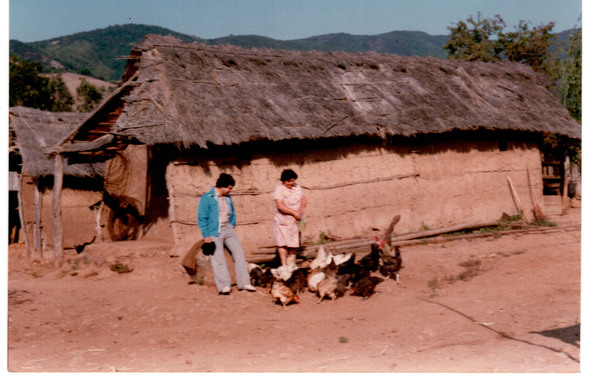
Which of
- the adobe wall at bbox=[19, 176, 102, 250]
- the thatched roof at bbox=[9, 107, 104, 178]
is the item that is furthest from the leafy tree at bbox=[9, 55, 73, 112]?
the adobe wall at bbox=[19, 176, 102, 250]

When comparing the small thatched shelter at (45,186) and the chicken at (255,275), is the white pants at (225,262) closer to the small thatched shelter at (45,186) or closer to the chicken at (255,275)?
the chicken at (255,275)

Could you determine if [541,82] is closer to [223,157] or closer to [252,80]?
[252,80]

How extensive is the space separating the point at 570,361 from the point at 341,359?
6.11 ft

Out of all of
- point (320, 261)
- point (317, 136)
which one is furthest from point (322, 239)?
point (320, 261)

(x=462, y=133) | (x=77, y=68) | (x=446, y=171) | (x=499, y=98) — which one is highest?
(x=77, y=68)

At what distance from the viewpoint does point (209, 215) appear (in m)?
7.54

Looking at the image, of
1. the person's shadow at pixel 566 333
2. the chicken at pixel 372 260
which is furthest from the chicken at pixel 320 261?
the person's shadow at pixel 566 333

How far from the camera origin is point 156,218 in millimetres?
11031

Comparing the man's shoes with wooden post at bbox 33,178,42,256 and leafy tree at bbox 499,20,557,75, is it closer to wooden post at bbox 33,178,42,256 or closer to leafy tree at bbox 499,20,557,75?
wooden post at bbox 33,178,42,256

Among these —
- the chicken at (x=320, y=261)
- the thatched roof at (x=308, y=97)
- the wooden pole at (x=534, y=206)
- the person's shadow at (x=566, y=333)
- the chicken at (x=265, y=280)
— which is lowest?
the person's shadow at (x=566, y=333)

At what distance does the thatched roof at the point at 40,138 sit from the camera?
12.2 metres

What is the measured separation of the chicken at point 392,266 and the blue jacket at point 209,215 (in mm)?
2362

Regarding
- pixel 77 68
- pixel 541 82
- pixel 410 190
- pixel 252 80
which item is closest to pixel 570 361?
pixel 410 190

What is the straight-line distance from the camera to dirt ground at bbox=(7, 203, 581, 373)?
16.7ft
